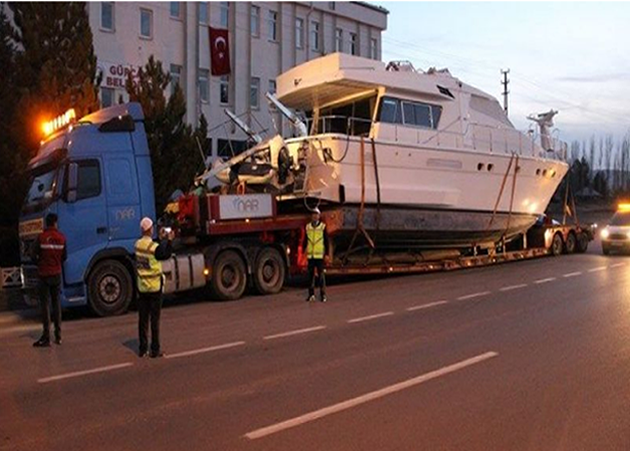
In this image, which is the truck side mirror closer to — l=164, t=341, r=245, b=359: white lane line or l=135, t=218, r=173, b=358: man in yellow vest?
l=135, t=218, r=173, b=358: man in yellow vest

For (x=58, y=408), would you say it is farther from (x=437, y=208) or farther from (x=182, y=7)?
(x=182, y=7)

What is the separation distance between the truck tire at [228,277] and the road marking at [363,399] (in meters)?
7.08

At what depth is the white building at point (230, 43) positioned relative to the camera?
32.7 metres

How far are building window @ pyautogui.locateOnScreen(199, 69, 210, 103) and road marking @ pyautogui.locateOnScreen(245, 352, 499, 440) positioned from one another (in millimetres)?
29908

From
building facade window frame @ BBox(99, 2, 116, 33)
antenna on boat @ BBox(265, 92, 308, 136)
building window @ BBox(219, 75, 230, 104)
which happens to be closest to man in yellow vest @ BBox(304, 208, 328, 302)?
antenna on boat @ BBox(265, 92, 308, 136)

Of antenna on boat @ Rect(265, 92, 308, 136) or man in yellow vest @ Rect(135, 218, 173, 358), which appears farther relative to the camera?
antenna on boat @ Rect(265, 92, 308, 136)

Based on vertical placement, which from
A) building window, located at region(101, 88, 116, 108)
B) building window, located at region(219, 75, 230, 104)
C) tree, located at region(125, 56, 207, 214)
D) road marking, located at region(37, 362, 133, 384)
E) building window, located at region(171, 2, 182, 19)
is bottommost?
road marking, located at region(37, 362, 133, 384)

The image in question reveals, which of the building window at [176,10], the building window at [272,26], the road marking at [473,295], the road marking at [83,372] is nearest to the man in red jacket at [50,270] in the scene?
the road marking at [83,372]

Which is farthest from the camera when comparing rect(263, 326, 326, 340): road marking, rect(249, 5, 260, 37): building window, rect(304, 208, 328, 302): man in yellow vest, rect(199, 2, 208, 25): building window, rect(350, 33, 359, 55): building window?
rect(350, 33, 359, 55): building window

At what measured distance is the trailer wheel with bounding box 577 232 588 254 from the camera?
992 inches

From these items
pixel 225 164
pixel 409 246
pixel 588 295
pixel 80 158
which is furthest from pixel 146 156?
pixel 588 295

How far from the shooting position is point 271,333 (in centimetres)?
1064

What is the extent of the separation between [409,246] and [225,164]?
16.5 feet

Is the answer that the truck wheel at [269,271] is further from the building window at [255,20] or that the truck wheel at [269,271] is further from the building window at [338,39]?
the building window at [338,39]
